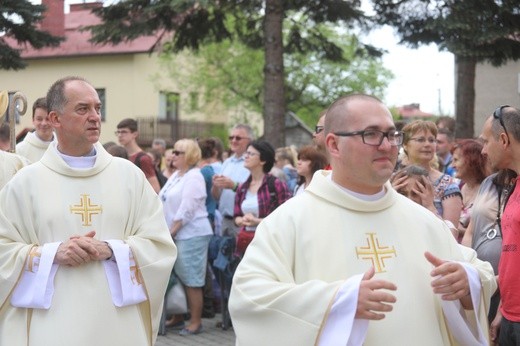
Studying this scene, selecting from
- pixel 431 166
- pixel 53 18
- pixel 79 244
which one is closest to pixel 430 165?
pixel 431 166

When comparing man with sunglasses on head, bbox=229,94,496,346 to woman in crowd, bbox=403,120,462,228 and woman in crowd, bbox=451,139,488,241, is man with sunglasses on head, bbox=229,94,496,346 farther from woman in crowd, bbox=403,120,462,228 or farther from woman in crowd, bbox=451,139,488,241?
woman in crowd, bbox=451,139,488,241

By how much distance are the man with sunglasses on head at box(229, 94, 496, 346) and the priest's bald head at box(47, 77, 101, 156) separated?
74.7 inches

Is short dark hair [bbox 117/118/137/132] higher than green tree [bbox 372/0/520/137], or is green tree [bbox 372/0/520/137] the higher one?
green tree [bbox 372/0/520/137]

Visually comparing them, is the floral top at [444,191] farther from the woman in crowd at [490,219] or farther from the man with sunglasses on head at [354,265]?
the man with sunglasses on head at [354,265]

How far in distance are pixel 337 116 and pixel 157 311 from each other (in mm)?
2258

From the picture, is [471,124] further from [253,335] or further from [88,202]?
[253,335]

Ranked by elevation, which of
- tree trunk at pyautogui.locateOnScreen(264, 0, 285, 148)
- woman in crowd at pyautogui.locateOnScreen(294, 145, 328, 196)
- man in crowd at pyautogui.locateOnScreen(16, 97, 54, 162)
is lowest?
woman in crowd at pyautogui.locateOnScreen(294, 145, 328, 196)

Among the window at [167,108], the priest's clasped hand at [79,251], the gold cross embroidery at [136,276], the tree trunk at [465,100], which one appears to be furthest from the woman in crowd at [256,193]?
the window at [167,108]

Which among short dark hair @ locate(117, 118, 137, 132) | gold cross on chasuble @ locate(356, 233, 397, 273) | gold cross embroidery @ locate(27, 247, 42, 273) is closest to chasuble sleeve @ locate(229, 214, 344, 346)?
gold cross on chasuble @ locate(356, 233, 397, 273)

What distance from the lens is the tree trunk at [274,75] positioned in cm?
1706

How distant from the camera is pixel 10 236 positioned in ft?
18.3

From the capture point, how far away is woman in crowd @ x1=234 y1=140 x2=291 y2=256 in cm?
973

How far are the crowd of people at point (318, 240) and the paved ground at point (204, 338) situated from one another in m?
1.54

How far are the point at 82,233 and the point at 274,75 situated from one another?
12.0 meters
